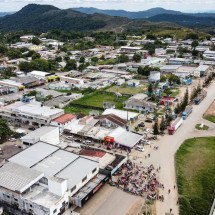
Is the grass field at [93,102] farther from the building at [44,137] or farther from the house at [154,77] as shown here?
the building at [44,137]

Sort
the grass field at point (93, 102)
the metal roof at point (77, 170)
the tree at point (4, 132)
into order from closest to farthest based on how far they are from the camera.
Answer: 1. the metal roof at point (77, 170)
2. the tree at point (4, 132)
3. the grass field at point (93, 102)

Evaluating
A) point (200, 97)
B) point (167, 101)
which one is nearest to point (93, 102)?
point (167, 101)

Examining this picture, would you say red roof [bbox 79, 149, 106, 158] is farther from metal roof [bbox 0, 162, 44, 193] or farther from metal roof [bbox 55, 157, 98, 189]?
metal roof [bbox 0, 162, 44, 193]

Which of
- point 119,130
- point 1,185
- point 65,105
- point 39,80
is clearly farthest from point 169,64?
point 1,185

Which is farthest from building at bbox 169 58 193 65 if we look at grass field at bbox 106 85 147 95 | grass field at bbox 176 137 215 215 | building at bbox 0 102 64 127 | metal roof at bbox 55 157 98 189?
metal roof at bbox 55 157 98 189

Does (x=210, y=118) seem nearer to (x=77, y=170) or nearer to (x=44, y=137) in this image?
(x=44, y=137)

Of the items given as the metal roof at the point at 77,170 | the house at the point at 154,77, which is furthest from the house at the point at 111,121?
the house at the point at 154,77
